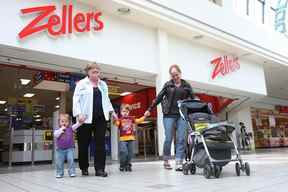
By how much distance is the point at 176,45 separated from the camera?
395 inches

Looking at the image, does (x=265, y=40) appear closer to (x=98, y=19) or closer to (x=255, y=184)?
(x=98, y=19)

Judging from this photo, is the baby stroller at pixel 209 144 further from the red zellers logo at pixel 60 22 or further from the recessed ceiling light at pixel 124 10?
the recessed ceiling light at pixel 124 10

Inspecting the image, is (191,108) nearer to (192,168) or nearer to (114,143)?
(192,168)

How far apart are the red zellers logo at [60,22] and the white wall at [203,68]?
2929mm

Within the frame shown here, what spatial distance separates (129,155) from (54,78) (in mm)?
4472

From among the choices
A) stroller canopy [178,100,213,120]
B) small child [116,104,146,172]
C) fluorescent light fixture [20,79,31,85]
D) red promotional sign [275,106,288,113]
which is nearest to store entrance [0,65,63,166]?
fluorescent light fixture [20,79,31,85]

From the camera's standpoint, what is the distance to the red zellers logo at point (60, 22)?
254 inches

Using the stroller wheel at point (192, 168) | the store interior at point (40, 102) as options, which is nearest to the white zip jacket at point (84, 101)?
the stroller wheel at point (192, 168)

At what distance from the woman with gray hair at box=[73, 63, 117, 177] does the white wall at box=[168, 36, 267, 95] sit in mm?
5324

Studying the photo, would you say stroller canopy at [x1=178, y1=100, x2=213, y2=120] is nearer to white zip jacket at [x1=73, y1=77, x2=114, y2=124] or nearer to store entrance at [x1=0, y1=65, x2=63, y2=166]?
white zip jacket at [x1=73, y1=77, x2=114, y2=124]

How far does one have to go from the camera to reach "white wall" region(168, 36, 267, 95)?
10.1 meters

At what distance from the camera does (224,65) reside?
11.6 metres

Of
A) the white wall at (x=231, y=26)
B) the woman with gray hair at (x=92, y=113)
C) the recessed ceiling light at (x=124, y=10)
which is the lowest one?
the woman with gray hair at (x=92, y=113)

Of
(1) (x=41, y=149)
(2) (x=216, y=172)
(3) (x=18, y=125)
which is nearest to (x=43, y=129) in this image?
(1) (x=41, y=149)
